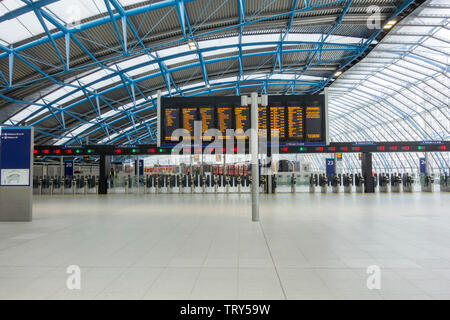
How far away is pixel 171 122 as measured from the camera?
12.4 m

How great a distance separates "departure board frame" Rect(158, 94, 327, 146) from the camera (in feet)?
39.7

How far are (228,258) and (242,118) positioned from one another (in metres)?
8.29

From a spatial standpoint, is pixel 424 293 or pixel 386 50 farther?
pixel 386 50

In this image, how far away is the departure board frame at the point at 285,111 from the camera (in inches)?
476

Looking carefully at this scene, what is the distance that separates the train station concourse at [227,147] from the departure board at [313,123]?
0.19ft

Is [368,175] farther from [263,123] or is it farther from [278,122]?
[263,123]

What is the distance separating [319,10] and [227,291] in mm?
16631

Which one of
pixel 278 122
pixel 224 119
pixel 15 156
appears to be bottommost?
pixel 15 156

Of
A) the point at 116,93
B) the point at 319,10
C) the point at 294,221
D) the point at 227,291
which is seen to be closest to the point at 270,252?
the point at 227,291

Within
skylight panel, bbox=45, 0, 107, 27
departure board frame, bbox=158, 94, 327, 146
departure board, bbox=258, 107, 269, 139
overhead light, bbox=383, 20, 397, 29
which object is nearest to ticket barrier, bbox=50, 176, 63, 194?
skylight panel, bbox=45, 0, 107, 27

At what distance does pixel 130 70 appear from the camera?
20547 millimetres

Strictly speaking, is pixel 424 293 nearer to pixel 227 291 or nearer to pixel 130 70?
pixel 227 291

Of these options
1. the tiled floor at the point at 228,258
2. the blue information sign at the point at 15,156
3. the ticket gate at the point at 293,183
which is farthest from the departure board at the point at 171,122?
the ticket gate at the point at 293,183

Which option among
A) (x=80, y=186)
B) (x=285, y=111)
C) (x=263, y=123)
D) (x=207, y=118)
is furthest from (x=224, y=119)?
(x=80, y=186)
